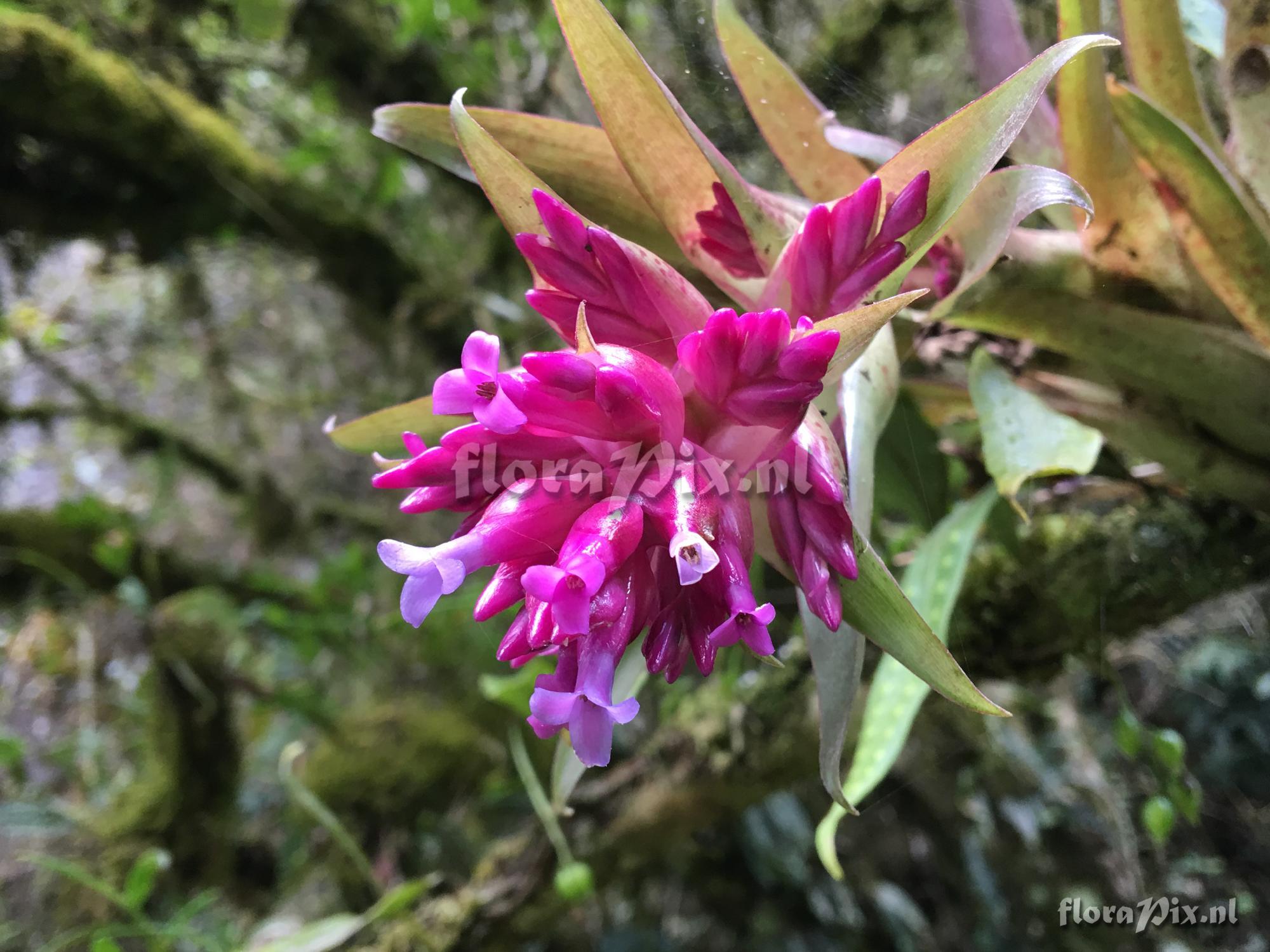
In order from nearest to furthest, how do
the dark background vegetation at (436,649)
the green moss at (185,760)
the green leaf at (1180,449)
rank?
the green leaf at (1180,449) → the dark background vegetation at (436,649) → the green moss at (185,760)

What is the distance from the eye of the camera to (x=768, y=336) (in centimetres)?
41

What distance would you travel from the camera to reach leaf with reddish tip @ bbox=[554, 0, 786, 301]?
490 millimetres

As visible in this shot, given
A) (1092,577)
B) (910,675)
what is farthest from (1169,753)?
(910,675)

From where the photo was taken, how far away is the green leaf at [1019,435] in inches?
21.9

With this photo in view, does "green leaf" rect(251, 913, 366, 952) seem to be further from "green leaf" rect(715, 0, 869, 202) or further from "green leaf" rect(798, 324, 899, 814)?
"green leaf" rect(715, 0, 869, 202)

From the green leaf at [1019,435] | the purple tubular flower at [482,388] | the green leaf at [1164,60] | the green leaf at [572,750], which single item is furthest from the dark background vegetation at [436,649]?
the purple tubular flower at [482,388]

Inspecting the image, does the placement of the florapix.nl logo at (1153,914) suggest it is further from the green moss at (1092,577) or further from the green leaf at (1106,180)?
the green leaf at (1106,180)

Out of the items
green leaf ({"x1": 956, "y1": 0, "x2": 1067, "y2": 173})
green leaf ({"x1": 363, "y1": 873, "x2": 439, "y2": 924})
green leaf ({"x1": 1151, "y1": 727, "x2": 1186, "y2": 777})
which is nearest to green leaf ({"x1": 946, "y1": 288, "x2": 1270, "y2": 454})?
green leaf ({"x1": 956, "y1": 0, "x2": 1067, "y2": 173})

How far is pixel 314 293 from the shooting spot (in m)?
3.13

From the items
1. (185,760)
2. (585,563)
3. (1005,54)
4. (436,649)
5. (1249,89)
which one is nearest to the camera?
(585,563)

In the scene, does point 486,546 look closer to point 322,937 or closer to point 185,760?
point 322,937

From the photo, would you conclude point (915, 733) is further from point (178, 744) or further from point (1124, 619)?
point (178, 744)

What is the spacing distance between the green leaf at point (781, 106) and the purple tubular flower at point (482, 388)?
42 cm

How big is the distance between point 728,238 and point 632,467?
0.24 m
